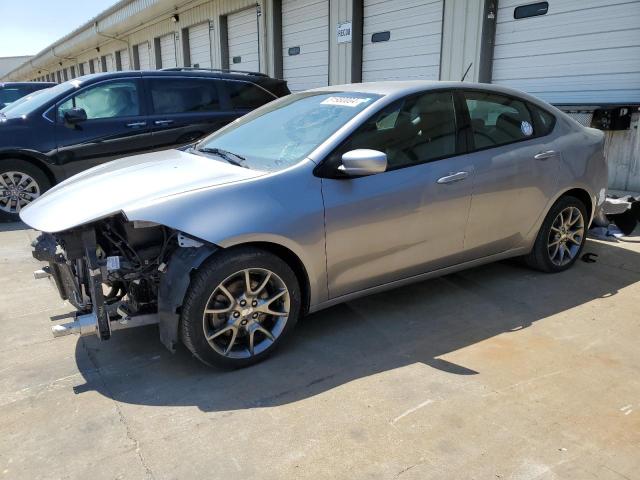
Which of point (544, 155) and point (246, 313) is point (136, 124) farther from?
point (544, 155)

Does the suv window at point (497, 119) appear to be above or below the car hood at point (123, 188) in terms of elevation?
above

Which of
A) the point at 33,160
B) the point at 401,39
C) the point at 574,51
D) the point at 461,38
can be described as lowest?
the point at 33,160

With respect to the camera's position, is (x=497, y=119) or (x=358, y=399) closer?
(x=358, y=399)

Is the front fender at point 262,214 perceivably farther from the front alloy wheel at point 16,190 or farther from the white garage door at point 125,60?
the white garage door at point 125,60

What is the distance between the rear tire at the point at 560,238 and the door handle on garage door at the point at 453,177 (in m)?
1.13

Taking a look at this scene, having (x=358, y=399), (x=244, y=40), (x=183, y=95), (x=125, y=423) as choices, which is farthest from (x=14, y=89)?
(x=358, y=399)

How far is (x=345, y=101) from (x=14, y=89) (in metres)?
10.6

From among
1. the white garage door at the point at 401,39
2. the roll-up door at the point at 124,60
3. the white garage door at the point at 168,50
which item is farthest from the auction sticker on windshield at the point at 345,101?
the roll-up door at the point at 124,60

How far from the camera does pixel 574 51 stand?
7.18 meters

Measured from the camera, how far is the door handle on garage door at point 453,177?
363cm

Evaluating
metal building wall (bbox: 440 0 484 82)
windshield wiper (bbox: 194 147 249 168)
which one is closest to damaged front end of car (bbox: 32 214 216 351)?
windshield wiper (bbox: 194 147 249 168)

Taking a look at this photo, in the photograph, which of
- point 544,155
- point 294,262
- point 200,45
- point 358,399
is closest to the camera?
point 358,399

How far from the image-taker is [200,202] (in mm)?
2873

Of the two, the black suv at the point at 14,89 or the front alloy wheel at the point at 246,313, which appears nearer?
the front alloy wheel at the point at 246,313
